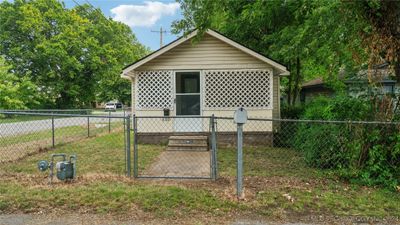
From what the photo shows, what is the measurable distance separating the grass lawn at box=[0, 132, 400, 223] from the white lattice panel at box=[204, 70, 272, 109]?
4079mm

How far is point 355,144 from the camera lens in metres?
5.38

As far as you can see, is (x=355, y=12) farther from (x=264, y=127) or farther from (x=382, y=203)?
(x=264, y=127)

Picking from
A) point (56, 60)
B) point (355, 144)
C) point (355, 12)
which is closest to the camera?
point (355, 12)

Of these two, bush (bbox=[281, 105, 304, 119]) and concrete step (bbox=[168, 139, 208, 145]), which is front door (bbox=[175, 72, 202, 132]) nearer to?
concrete step (bbox=[168, 139, 208, 145])

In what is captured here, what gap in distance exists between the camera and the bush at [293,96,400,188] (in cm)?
504

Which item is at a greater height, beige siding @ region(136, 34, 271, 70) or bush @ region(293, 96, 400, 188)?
beige siding @ region(136, 34, 271, 70)

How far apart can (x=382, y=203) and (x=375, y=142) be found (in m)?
1.44

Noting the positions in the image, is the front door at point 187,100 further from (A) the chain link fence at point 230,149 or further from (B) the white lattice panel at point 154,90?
(B) the white lattice panel at point 154,90

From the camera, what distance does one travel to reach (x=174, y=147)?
927 centimetres

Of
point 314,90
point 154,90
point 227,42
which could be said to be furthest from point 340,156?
point 314,90

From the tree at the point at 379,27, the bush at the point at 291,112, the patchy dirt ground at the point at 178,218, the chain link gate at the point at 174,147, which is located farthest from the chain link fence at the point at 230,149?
the bush at the point at 291,112

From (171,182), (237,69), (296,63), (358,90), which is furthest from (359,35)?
(296,63)

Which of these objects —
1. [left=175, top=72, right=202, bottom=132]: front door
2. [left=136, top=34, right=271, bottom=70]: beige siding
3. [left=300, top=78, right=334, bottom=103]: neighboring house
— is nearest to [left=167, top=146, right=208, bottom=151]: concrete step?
[left=175, top=72, right=202, bottom=132]: front door

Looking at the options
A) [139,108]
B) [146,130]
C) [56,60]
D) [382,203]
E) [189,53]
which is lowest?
[382,203]
